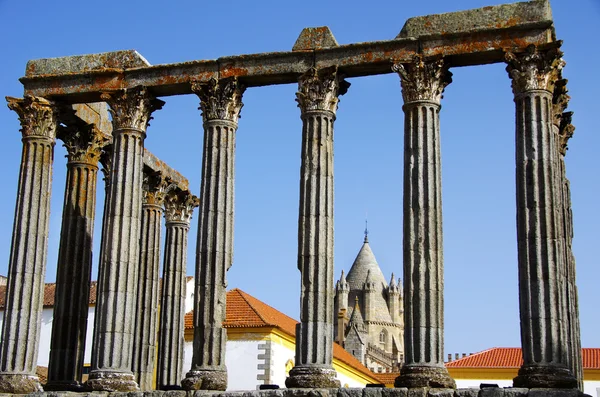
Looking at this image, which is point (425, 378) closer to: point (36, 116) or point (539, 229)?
point (539, 229)

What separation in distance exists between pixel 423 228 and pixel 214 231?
554 cm

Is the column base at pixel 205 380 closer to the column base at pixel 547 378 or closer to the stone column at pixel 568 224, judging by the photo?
the column base at pixel 547 378

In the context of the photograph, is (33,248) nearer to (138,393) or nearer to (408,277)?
(138,393)

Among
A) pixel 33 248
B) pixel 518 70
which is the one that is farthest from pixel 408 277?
pixel 33 248

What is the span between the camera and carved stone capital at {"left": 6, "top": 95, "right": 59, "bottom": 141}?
27.4 metres

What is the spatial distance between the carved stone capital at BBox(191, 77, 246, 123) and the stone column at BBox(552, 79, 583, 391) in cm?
851

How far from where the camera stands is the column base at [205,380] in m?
23.8

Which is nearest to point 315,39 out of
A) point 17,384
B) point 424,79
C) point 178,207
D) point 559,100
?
point 424,79

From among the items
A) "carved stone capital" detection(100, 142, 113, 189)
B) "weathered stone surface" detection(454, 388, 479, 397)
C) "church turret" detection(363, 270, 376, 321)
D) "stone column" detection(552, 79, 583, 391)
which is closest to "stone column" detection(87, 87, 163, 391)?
"carved stone capital" detection(100, 142, 113, 189)

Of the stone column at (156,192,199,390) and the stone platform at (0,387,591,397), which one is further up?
the stone column at (156,192,199,390)

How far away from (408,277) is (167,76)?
357 inches

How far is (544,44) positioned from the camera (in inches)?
922

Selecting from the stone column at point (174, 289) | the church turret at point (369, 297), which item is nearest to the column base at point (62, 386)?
the stone column at point (174, 289)

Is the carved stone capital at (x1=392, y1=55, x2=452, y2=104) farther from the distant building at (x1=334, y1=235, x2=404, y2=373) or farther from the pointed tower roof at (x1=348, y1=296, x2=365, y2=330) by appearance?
the distant building at (x1=334, y1=235, x2=404, y2=373)
